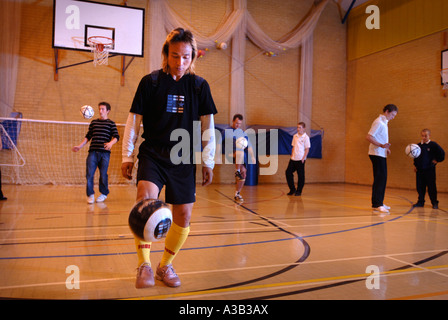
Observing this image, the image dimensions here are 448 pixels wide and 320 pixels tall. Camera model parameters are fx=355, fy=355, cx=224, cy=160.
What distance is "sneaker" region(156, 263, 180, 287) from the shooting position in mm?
2535

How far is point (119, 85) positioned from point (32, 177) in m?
3.84

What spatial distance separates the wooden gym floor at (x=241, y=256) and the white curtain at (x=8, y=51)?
5380 millimetres

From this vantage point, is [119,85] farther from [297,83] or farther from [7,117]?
[297,83]

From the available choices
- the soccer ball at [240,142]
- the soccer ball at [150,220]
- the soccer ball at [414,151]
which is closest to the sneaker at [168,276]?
the soccer ball at [150,220]

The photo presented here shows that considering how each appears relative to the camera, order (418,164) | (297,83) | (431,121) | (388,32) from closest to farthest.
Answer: (418,164)
(431,121)
(388,32)
(297,83)

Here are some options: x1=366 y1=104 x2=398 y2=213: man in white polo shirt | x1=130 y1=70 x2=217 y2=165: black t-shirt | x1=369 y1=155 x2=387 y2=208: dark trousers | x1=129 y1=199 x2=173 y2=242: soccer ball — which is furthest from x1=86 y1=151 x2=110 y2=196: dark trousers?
x1=369 y1=155 x2=387 y2=208: dark trousers

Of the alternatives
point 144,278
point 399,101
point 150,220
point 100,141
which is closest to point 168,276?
point 144,278

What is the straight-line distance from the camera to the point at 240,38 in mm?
12648

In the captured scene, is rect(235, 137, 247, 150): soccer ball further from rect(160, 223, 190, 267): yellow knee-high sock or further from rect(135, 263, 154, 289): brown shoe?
rect(135, 263, 154, 289): brown shoe

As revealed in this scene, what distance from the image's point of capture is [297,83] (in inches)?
550

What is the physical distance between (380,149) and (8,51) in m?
10.2

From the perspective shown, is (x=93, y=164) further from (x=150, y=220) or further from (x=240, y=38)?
(x=240, y=38)
